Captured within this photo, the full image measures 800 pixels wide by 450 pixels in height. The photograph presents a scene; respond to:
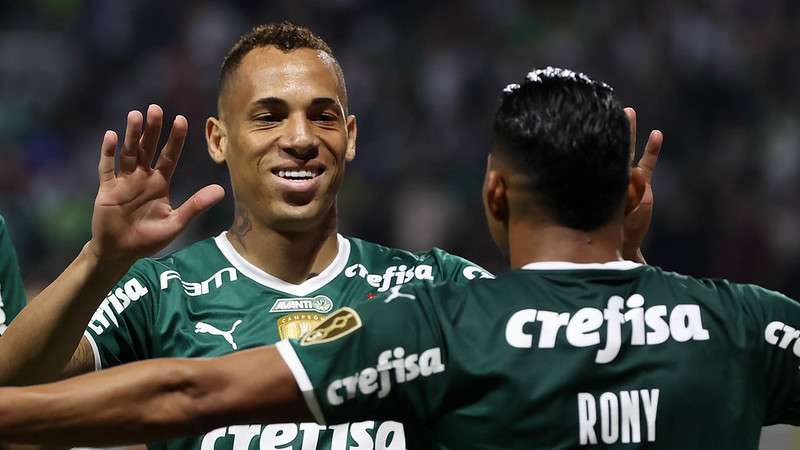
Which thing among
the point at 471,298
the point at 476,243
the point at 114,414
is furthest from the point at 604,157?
the point at 476,243

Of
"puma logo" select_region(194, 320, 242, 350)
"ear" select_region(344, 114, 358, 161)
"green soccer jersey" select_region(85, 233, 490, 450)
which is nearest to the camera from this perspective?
"green soccer jersey" select_region(85, 233, 490, 450)

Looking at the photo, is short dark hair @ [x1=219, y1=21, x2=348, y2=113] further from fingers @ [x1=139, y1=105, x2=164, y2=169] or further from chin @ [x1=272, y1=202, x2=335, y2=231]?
fingers @ [x1=139, y1=105, x2=164, y2=169]

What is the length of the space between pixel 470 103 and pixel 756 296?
8675mm

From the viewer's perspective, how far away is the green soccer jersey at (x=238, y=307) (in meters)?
3.72

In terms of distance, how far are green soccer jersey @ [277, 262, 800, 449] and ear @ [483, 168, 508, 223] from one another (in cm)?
17

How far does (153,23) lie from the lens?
11.6 m

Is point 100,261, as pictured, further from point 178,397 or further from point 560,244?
point 560,244

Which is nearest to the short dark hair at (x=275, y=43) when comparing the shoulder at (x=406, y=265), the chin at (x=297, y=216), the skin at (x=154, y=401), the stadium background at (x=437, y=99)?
the chin at (x=297, y=216)

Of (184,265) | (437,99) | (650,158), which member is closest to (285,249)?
(184,265)

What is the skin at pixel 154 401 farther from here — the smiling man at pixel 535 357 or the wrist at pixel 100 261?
the wrist at pixel 100 261

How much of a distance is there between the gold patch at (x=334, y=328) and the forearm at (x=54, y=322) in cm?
88

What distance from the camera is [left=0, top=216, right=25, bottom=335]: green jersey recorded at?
3939 millimetres

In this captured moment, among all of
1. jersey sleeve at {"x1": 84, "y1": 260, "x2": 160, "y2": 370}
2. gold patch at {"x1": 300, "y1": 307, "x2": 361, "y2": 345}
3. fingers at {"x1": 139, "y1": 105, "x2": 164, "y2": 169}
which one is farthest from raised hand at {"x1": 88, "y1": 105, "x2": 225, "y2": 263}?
gold patch at {"x1": 300, "y1": 307, "x2": 361, "y2": 345}

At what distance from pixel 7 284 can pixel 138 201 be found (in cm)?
88
